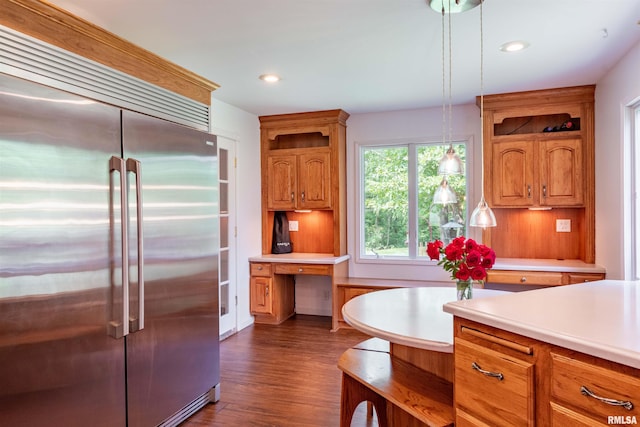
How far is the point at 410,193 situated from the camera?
466 cm

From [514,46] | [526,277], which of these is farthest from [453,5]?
[526,277]

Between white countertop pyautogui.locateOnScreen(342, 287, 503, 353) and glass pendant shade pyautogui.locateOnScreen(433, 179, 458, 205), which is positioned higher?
glass pendant shade pyautogui.locateOnScreen(433, 179, 458, 205)

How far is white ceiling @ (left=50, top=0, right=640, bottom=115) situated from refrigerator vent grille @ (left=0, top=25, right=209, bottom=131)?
472 millimetres

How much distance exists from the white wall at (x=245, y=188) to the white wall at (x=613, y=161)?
359cm

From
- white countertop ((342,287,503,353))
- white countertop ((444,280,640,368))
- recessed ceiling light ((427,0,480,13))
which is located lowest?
white countertop ((342,287,503,353))

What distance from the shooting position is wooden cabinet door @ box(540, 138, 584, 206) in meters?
3.82

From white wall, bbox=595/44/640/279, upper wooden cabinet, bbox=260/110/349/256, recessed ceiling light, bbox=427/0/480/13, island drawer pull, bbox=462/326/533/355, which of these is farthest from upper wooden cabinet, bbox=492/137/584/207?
island drawer pull, bbox=462/326/533/355

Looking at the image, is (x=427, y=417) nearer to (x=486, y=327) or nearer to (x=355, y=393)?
(x=486, y=327)

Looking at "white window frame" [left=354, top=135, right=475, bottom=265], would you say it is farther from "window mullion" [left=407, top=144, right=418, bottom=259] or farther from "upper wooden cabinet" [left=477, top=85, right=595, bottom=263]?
"upper wooden cabinet" [left=477, top=85, right=595, bottom=263]

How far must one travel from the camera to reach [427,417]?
4.96 feet

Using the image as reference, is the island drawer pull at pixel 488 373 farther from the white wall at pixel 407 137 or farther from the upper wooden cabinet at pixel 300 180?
the upper wooden cabinet at pixel 300 180

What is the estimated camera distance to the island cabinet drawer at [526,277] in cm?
362

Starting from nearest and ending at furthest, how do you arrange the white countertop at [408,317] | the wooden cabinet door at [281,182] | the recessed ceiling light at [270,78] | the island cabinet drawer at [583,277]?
the white countertop at [408,317] < the recessed ceiling light at [270,78] < the island cabinet drawer at [583,277] < the wooden cabinet door at [281,182]

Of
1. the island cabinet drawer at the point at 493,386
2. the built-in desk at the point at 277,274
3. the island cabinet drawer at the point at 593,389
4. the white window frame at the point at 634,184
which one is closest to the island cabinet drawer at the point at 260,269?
the built-in desk at the point at 277,274
